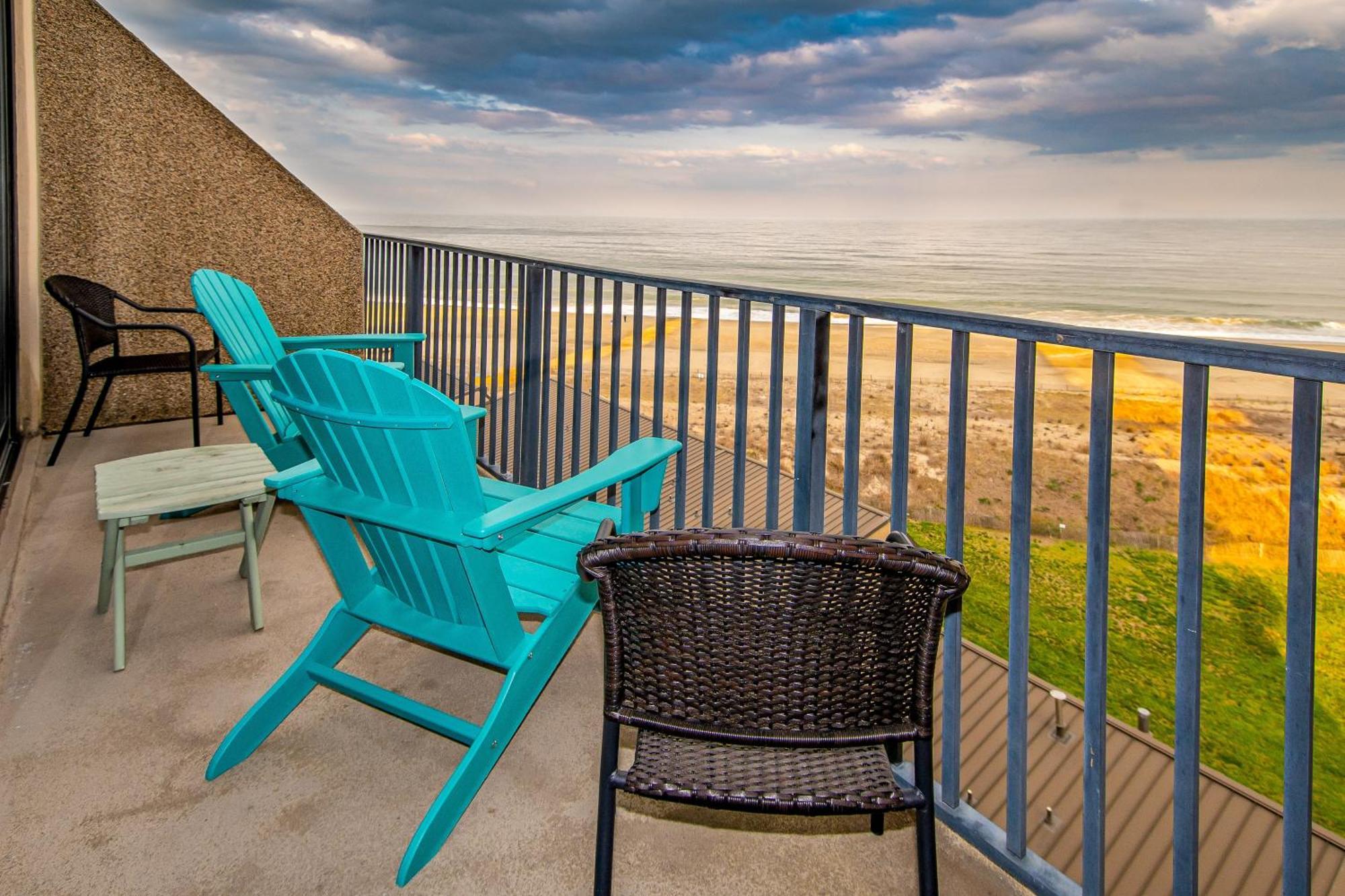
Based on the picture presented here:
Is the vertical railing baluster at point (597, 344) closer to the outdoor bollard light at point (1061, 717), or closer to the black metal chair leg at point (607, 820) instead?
the black metal chair leg at point (607, 820)

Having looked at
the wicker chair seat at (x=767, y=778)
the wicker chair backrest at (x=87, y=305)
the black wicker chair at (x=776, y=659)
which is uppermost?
the wicker chair backrest at (x=87, y=305)

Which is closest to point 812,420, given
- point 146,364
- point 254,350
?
point 254,350

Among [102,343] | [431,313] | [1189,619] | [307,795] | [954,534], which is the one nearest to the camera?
[1189,619]

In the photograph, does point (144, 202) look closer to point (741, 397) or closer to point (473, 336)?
point (473, 336)

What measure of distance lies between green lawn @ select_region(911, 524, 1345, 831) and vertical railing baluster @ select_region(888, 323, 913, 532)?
17834 mm

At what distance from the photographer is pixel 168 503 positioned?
7.02ft

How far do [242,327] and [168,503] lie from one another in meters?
1.11

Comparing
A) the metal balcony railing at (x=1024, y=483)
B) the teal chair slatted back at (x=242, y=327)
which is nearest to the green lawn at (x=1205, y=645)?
the teal chair slatted back at (x=242, y=327)

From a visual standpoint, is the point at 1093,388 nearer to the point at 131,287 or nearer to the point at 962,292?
the point at 131,287

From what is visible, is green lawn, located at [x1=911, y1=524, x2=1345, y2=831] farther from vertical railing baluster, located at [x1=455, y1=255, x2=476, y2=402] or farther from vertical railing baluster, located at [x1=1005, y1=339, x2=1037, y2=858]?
vertical railing baluster, located at [x1=1005, y1=339, x2=1037, y2=858]

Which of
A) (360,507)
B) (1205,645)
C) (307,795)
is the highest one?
(360,507)

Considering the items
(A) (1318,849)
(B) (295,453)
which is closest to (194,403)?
(B) (295,453)

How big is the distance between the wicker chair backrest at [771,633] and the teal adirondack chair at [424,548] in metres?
0.39

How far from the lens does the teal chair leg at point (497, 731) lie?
143 cm
